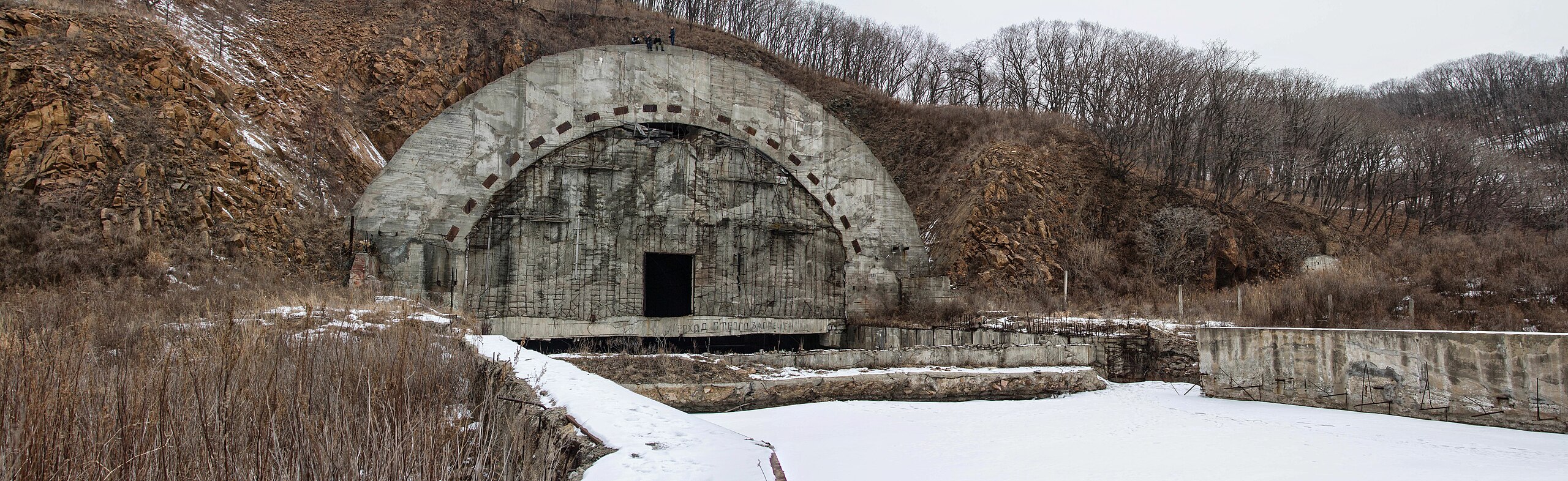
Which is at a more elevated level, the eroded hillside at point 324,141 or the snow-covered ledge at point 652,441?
the eroded hillside at point 324,141

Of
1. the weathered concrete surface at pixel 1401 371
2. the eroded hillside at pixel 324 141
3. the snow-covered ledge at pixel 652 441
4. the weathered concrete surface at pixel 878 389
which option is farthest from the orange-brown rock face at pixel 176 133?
the weathered concrete surface at pixel 1401 371

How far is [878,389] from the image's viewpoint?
1172cm

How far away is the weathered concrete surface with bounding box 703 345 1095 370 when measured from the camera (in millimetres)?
12328

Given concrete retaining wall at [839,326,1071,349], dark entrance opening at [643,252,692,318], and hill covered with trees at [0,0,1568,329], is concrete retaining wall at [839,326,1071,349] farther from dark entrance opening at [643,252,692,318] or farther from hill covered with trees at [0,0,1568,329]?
dark entrance opening at [643,252,692,318]

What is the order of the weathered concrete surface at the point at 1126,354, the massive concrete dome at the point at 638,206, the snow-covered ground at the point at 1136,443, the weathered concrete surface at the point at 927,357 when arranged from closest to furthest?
the snow-covered ground at the point at 1136,443, the weathered concrete surface at the point at 927,357, the weathered concrete surface at the point at 1126,354, the massive concrete dome at the point at 638,206

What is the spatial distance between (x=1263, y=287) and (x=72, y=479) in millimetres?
20930

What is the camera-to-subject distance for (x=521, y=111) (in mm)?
18281

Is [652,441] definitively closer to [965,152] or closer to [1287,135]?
[965,152]

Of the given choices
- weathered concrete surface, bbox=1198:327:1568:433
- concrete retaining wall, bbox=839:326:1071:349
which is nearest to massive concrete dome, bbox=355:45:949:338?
concrete retaining wall, bbox=839:326:1071:349

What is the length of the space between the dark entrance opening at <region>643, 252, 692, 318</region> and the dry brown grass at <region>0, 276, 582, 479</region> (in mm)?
16951

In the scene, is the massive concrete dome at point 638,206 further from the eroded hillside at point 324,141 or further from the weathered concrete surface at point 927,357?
the weathered concrete surface at point 927,357

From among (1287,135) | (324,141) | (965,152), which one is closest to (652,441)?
(324,141)

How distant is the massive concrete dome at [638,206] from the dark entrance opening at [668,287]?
415 centimetres

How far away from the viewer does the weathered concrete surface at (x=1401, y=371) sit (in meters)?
8.13
